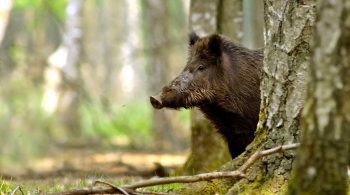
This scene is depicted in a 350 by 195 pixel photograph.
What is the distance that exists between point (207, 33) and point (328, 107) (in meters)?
5.77

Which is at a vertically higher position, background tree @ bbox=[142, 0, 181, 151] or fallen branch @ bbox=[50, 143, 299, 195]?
background tree @ bbox=[142, 0, 181, 151]

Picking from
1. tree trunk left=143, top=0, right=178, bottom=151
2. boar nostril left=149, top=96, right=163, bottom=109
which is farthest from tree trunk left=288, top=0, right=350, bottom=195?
tree trunk left=143, top=0, right=178, bottom=151

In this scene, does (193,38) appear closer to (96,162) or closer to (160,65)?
(96,162)

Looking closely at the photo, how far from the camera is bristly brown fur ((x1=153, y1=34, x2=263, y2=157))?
8.47 m

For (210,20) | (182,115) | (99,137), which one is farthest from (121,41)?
(210,20)

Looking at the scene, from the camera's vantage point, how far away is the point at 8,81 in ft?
62.6

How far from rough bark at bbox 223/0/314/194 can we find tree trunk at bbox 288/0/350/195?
156 centimetres

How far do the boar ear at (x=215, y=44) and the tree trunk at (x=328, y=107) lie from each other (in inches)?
169

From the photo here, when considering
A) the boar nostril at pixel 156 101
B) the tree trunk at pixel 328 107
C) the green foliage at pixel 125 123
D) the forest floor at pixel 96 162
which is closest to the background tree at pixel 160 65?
the green foliage at pixel 125 123

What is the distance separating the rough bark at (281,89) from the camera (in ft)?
19.7

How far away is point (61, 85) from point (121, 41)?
2046cm

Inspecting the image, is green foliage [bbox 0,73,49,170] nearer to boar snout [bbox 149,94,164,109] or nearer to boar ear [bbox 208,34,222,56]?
boar snout [bbox 149,94,164,109]

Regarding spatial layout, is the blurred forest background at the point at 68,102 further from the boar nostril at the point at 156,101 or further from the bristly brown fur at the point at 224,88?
the boar nostril at the point at 156,101

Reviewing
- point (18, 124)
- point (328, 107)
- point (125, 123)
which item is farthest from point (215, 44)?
point (125, 123)
